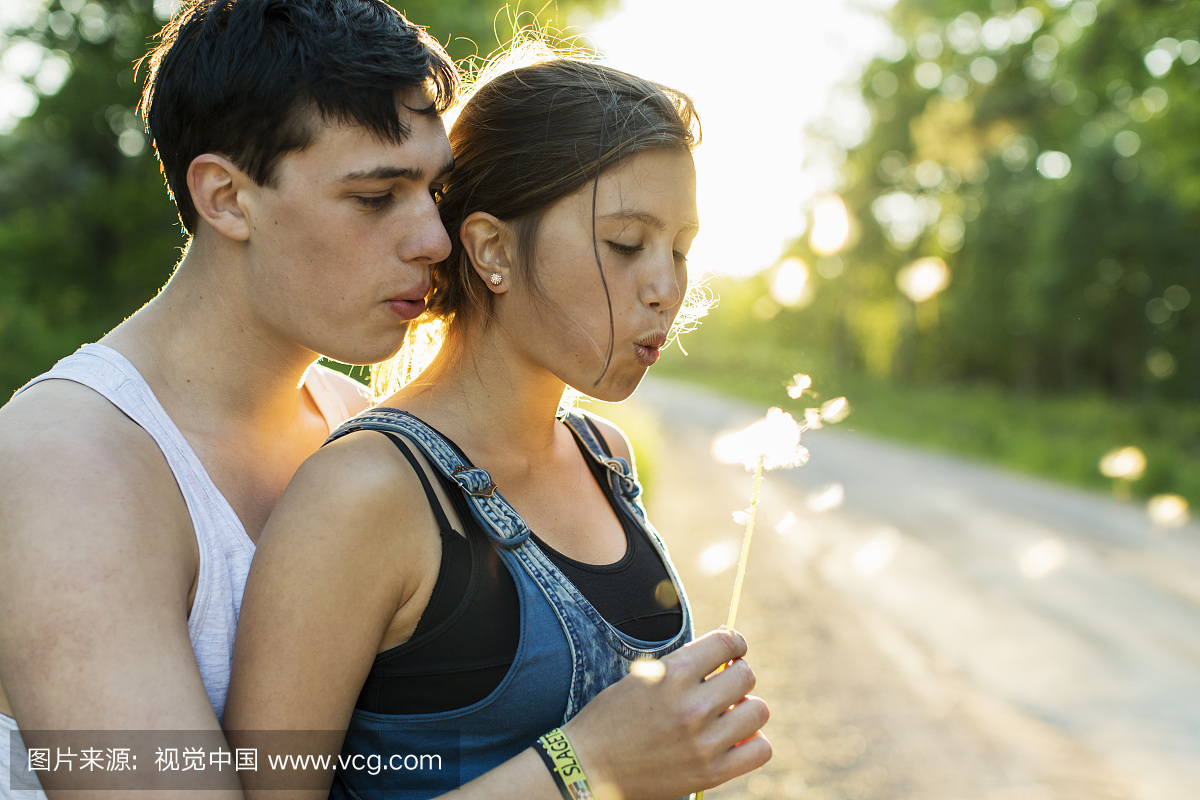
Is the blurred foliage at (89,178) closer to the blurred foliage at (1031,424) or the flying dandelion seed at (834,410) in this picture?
the blurred foliage at (1031,424)

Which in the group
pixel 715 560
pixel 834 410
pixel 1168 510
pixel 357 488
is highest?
pixel 1168 510

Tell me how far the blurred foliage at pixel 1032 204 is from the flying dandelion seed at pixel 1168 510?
5.85 metres

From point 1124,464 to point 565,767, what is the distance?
45.9 ft

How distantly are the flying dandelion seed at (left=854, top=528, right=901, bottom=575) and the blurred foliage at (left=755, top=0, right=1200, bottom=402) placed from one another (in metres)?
5.98

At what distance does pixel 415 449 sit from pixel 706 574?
767cm

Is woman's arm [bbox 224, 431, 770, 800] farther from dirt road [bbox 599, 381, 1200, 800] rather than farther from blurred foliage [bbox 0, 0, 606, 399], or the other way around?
blurred foliage [bbox 0, 0, 606, 399]

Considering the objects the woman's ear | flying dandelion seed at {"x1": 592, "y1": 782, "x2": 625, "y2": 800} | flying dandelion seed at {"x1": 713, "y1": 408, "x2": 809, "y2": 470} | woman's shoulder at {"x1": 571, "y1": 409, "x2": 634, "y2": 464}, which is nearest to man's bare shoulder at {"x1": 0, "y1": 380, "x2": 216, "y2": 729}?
flying dandelion seed at {"x1": 592, "y1": 782, "x2": 625, "y2": 800}

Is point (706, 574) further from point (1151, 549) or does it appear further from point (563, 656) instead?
point (563, 656)

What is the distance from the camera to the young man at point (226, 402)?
1210mm

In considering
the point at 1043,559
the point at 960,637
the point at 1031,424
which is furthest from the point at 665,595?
the point at 1031,424

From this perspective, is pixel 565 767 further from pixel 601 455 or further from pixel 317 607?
pixel 601 455

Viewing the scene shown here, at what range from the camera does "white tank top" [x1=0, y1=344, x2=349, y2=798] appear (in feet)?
4.64

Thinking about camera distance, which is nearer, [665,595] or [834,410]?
[834,410]

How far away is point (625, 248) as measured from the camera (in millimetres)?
1661
